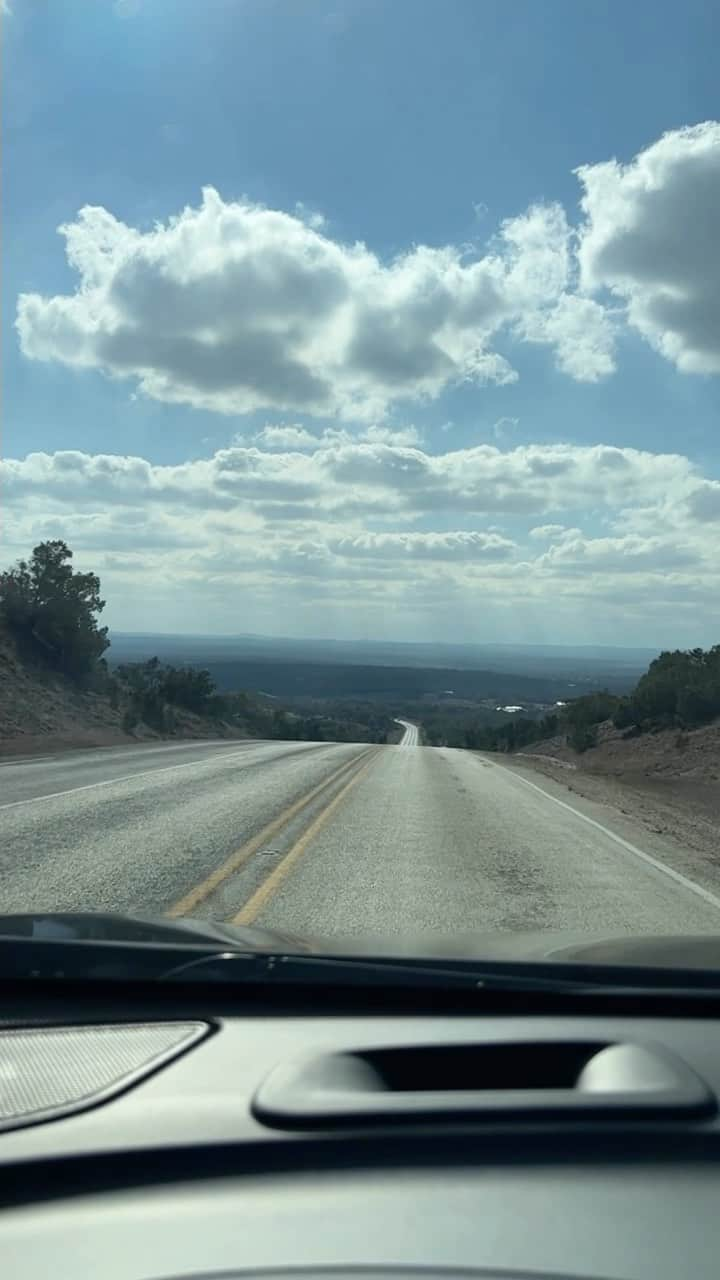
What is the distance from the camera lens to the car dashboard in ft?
7.17

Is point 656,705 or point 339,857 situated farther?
point 656,705

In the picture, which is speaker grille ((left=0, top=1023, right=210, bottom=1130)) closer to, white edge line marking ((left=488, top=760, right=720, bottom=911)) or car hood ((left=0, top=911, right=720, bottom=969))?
car hood ((left=0, top=911, right=720, bottom=969))

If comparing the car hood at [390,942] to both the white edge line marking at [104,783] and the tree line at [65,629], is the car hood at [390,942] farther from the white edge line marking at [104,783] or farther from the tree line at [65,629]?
the tree line at [65,629]

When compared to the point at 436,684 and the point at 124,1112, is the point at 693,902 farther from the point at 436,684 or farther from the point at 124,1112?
the point at 436,684

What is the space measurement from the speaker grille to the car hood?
1.53 ft

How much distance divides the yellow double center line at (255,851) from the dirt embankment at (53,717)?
13906 mm

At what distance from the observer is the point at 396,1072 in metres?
3.12

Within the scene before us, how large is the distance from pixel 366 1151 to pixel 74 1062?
113 cm

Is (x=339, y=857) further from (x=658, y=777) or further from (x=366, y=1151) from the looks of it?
(x=658, y=777)

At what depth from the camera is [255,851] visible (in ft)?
36.3

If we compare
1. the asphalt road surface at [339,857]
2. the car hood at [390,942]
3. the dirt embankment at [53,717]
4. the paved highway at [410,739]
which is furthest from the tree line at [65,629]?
the car hood at [390,942]

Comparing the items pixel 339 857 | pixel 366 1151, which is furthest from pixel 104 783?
pixel 366 1151

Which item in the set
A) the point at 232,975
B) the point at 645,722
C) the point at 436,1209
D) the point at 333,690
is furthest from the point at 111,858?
the point at 333,690

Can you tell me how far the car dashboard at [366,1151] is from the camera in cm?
219
